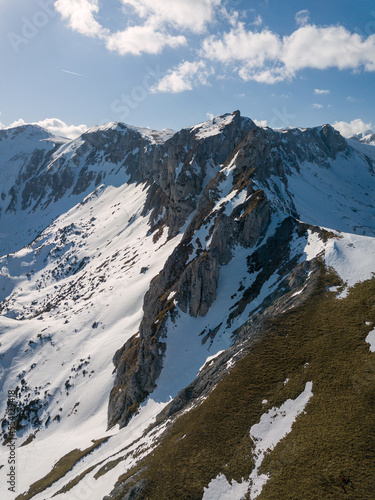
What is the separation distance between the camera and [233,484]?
19.4 meters

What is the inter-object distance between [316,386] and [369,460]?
19.0 feet

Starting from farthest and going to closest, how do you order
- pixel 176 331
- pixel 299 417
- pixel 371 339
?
pixel 176 331, pixel 371 339, pixel 299 417

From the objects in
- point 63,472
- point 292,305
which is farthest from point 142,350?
point 292,305

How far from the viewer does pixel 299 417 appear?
20.8 meters

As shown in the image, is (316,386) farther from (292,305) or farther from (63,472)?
(63,472)

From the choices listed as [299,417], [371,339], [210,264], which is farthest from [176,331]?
[371,339]

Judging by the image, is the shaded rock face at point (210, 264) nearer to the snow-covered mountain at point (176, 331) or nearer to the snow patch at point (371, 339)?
the snow-covered mountain at point (176, 331)

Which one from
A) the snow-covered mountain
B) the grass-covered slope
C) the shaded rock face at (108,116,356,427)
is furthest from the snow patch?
the shaded rock face at (108,116,356,427)

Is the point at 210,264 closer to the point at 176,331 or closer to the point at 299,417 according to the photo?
the point at 176,331

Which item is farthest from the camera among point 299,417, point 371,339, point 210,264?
point 210,264

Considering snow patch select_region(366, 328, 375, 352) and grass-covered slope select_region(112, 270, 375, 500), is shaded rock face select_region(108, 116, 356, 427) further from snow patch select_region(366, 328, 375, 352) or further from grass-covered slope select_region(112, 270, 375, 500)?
snow patch select_region(366, 328, 375, 352)

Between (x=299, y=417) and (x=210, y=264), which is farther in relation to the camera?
(x=210, y=264)

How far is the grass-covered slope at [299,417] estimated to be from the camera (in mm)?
17312

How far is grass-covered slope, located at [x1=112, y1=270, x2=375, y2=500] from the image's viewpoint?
17.3 m
